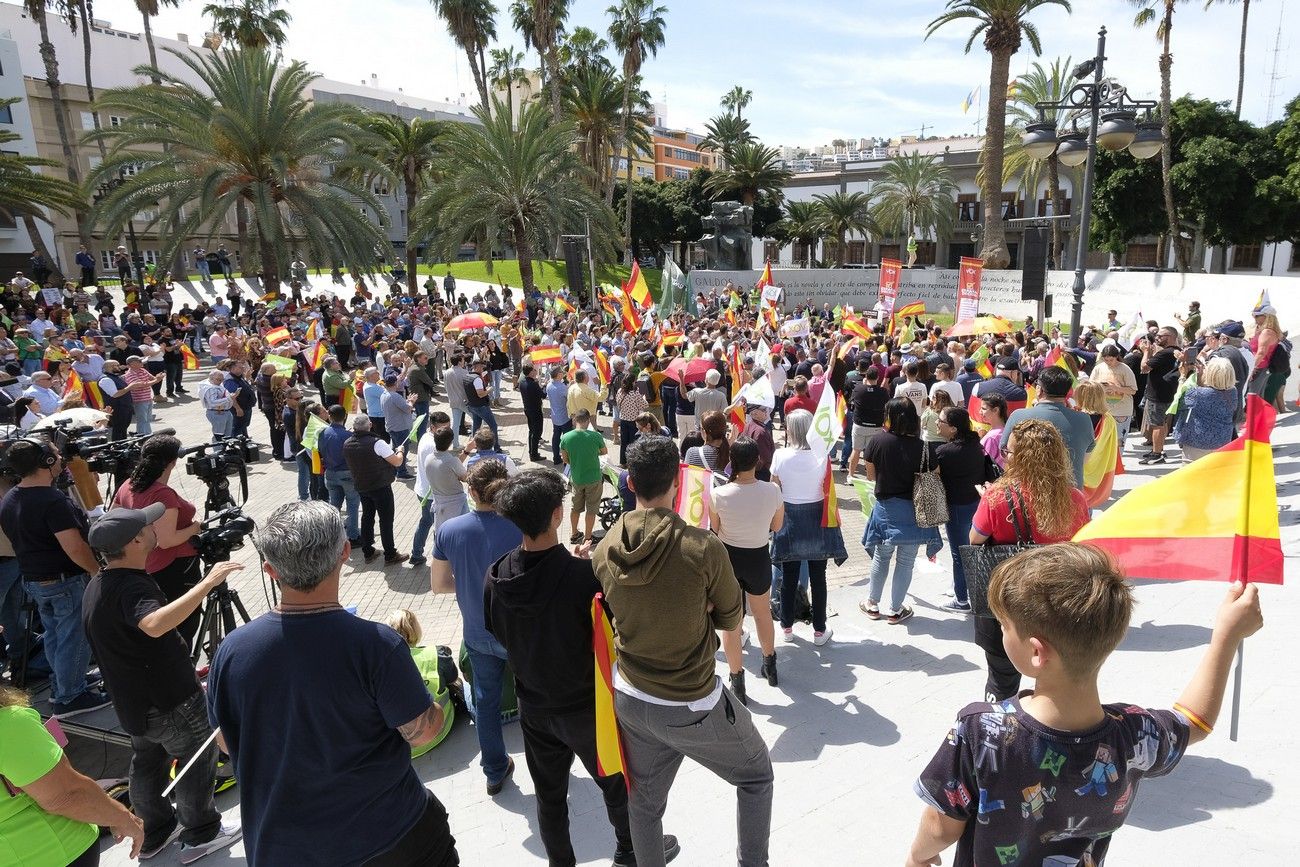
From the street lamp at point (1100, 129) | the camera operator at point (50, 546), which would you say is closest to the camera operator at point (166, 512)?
the camera operator at point (50, 546)

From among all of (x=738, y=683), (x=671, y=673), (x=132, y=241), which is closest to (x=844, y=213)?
(x=132, y=241)

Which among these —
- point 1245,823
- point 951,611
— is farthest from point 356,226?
point 1245,823

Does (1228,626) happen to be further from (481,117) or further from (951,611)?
(481,117)

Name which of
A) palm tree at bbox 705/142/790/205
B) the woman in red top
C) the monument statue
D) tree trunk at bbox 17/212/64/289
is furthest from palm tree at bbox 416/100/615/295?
the woman in red top

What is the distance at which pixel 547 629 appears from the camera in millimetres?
2943

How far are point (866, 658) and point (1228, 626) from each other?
3.52 meters

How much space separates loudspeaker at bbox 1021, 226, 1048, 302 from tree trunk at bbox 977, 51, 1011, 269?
1330 centimetres

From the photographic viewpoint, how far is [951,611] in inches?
232

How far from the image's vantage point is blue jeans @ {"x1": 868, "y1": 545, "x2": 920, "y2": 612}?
560 centimetres

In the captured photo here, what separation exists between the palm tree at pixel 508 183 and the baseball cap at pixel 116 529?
81.6 feet

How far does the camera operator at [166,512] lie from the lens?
439cm

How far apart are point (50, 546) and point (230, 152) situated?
69.6 ft

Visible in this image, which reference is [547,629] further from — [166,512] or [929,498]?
[929,498]

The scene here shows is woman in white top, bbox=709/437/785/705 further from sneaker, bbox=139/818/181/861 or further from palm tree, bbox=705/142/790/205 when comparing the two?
palm tree, bbox=705/142/790/205
